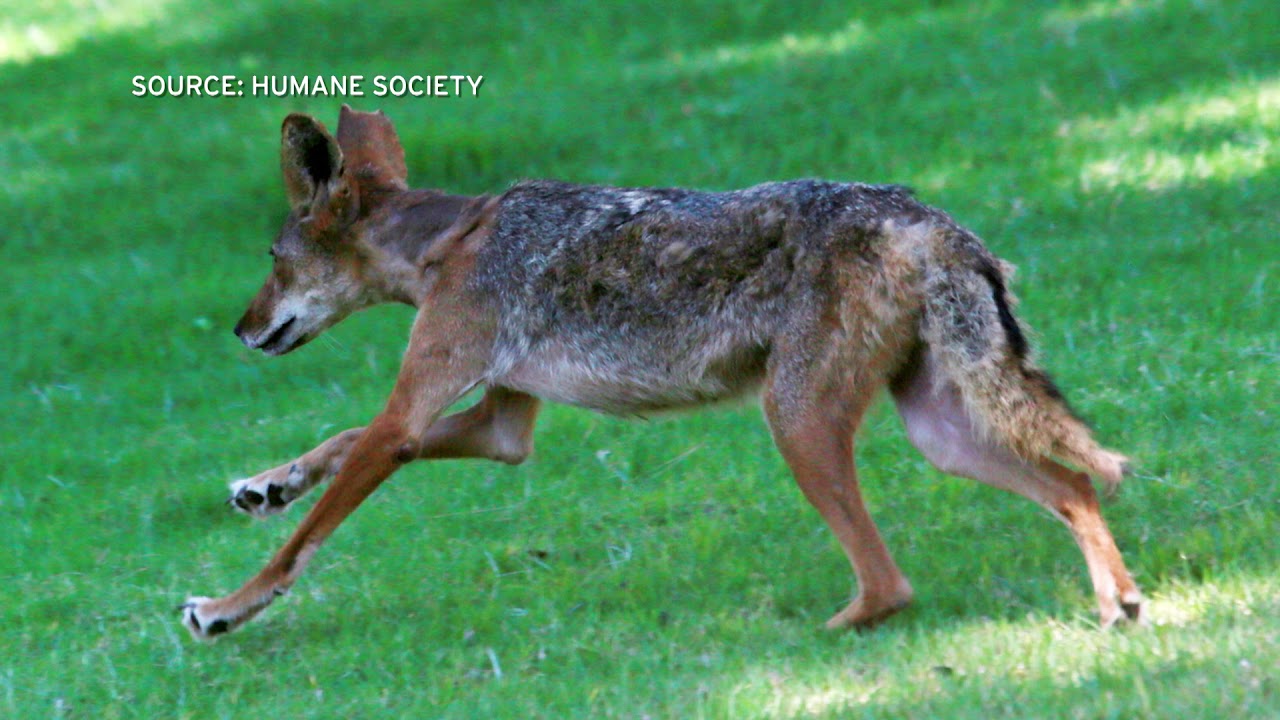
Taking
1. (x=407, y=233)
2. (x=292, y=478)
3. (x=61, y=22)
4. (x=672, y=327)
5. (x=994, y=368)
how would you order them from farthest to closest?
(x=61, y=22) < (x=407, y=233) < (x=292, y=478) < (x=672, y=327) < (x=994, y=368)

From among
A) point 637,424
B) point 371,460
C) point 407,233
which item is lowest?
point 637,424

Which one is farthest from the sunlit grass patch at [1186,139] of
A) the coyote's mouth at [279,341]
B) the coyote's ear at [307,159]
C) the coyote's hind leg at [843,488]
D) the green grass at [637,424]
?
the coyote's mouth at [279,341]

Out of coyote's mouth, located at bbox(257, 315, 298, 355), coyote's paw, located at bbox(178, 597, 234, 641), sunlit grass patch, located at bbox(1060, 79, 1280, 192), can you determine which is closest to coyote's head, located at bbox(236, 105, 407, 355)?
coyote's mouth, located at bbox(257, 315, 298, 355)

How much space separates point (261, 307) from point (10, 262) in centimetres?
554

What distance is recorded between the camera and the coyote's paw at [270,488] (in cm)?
663

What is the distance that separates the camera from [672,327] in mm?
6027

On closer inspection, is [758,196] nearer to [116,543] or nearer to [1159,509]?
[1159,509]

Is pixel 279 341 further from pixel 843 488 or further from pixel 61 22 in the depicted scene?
pixel 61 22

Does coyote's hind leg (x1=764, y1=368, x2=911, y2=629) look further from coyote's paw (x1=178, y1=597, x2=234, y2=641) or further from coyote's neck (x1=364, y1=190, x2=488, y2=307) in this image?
coyote's paw (x1=178, y1=597, x2=234, y2=641)

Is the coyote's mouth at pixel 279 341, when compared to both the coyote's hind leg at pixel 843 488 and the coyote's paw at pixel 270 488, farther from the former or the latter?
the coyote's hind leg at pixel 843 488

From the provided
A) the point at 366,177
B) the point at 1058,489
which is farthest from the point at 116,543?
the point at 1058,489

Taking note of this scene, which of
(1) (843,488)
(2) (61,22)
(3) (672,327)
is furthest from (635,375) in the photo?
(2) (61,22)

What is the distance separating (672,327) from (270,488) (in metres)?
1.90

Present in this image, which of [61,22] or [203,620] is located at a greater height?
[61,22]
